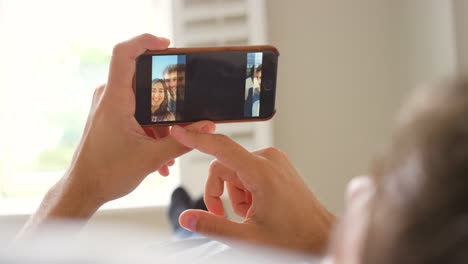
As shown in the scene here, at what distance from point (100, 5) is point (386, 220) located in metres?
2.02

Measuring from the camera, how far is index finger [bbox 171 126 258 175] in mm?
686

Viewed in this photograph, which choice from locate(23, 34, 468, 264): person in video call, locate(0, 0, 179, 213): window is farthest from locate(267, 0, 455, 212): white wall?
locate(23, 34, 468, 264): person in video call

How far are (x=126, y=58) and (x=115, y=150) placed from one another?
0.14 meters

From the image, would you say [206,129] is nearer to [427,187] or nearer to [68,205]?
[68,205]

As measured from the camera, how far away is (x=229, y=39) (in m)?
1.78

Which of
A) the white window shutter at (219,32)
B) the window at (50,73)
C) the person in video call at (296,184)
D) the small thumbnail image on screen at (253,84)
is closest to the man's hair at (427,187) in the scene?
the person in video call at (296,184)

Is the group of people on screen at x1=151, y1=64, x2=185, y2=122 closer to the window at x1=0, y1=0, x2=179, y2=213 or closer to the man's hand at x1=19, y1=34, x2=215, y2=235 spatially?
the man's hand at x1=19, y1=34, x2=215, y2=235

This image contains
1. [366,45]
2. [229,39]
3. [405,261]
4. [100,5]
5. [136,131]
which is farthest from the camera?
[100,5]

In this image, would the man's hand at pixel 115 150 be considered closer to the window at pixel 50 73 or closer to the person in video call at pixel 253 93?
the person in video call at pixel 253 93

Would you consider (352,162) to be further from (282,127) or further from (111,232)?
(111,232)

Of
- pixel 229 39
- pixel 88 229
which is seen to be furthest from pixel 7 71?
pixel 229 39

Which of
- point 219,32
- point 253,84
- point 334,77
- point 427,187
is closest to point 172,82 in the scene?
point 253,84

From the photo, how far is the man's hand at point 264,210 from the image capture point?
0.68 m

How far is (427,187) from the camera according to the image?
257mm
